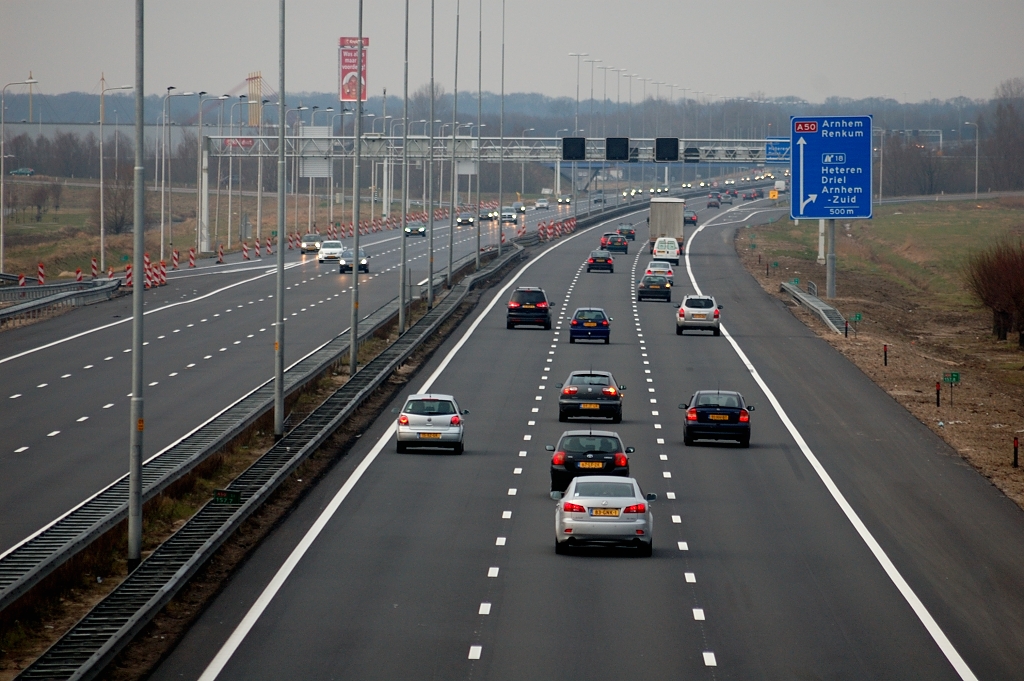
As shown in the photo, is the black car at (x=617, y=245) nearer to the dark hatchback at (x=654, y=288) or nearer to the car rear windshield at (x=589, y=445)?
the dark hatchback at (x=654, y=288)

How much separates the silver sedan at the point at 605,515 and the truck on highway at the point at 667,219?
83.6m

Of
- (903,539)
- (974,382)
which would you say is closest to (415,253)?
(974,382)

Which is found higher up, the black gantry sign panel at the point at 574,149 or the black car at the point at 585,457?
the black gantry sign panel at the point at 574,149

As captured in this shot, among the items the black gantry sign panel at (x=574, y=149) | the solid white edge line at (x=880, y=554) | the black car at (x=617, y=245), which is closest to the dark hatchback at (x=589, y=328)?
the solid white edge line at (x=880, y=554)

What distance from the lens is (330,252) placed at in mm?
93625

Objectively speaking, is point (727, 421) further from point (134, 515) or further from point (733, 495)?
point (134, 515)

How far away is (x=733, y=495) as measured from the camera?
29703 mm

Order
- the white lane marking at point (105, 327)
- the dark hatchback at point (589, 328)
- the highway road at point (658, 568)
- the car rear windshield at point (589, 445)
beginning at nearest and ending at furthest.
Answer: the highway road at point (658, 568), the car rear windshield at point (589, 445), the white lane marking at point (105, 327), the dark hatchback at point (589, 328)

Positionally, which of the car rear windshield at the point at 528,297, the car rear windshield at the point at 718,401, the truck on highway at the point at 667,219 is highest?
the truck on highway at the point at 667,219

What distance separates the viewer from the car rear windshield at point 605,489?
76.6ft

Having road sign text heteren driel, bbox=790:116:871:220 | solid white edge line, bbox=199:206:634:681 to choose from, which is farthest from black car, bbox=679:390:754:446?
road sign text heteren driel, bbox=790:116:871:220

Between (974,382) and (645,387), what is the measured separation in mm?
13367

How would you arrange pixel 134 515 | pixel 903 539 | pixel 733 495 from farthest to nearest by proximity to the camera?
1. pixel 733 495
2. pixel 903 539
3. pixel 134 515

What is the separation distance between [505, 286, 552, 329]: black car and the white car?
34.3 m
